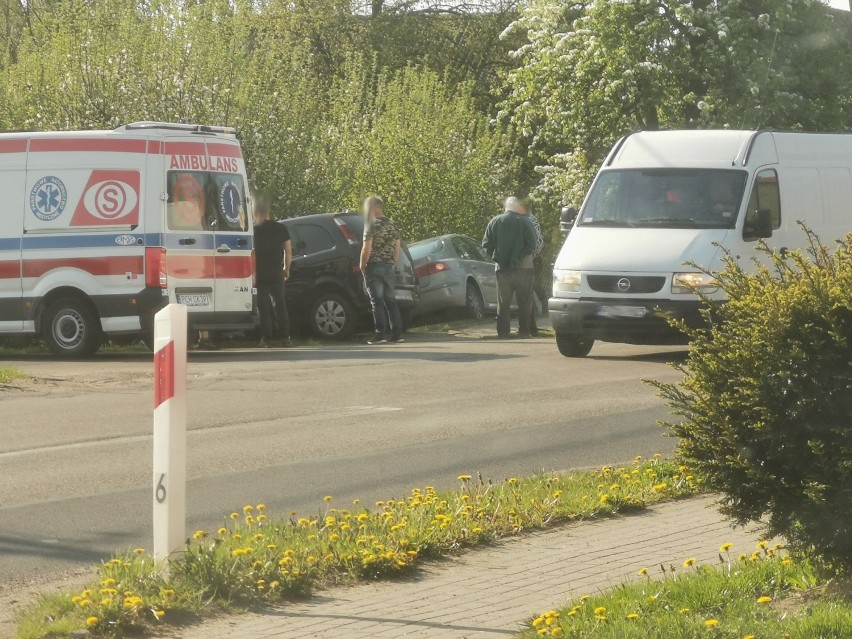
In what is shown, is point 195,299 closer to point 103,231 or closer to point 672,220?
point 103,231

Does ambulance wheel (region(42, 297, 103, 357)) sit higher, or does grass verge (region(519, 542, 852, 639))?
grass verge (region(519, 542, 852, 639))

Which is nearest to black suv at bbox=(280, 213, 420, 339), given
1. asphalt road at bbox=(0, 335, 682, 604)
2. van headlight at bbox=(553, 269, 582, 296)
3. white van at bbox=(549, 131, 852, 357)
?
asphalt road at bbox=(0, 335, 682, 604)

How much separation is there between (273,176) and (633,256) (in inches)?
506

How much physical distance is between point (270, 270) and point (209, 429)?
27.6ft

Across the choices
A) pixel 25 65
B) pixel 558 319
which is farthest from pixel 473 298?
pixel 25 65

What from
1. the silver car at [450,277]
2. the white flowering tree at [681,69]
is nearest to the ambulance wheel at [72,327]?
the silver car at [450,277]

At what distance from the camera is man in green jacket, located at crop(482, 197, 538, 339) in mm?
20297

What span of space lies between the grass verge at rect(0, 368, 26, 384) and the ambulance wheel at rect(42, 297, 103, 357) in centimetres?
239

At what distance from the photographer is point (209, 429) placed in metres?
11.5

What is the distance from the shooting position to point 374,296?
19.9 metres

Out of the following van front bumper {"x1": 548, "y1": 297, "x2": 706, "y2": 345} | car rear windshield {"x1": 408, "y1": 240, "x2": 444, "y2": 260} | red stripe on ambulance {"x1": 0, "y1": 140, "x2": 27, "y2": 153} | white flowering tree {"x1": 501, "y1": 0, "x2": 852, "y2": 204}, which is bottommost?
van front bumper {"x1": 548, "y1": 297, "x2": 706, "y2": 345}

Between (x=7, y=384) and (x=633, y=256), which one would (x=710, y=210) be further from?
(x=7, y=384)

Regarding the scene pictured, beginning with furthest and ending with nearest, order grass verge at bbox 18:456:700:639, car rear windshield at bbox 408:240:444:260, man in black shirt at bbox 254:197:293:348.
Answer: car rear windshield at bbox 408:240:444:260
man in black shirt at bbox 254:197:293:348
grass verge at bbox 18:456:700:639

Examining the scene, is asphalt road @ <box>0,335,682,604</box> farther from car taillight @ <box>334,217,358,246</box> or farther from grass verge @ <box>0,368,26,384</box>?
car taillight @ <box>334,217,358,246</box>
